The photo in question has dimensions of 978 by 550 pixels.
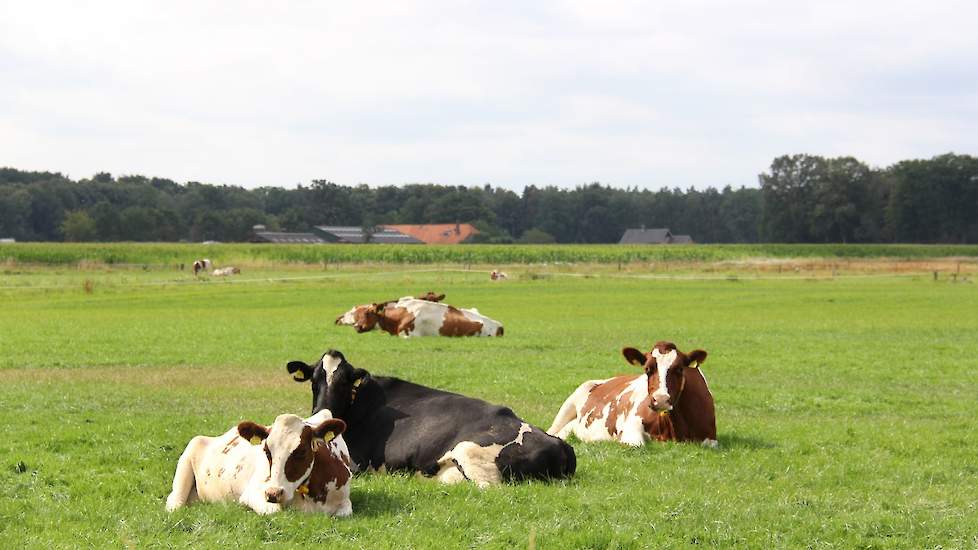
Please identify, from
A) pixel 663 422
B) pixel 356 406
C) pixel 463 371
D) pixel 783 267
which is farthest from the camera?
pixel 783 267

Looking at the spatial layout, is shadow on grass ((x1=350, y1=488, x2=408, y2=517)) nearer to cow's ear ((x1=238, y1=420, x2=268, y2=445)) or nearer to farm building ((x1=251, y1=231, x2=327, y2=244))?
cow's ear ((x1=238, y1=420, x2=268, y2=445))

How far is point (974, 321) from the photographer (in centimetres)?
3534

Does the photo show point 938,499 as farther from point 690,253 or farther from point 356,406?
point 690,253

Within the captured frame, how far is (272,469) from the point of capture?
28.8 feet

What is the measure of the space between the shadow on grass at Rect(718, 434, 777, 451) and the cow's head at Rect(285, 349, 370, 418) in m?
4.21

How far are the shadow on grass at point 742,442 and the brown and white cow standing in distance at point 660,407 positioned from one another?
0.20m

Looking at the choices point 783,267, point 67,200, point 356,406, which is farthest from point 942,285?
point 67,200

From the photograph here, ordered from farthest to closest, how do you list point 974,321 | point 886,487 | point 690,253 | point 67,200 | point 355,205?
1. point 355,205
2. point 67,200
3. point 690,253
4. point 974,321
5. point 886,487

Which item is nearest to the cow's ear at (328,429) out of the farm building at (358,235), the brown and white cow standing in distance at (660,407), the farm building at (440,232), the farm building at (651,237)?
the brown and white cow standing in distance at (660,407)

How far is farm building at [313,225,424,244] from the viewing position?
159 m

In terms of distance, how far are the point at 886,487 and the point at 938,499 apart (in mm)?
602

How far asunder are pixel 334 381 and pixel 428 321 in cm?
1888

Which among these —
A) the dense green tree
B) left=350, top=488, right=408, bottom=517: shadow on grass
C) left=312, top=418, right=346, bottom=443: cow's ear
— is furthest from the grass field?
the dense green tree

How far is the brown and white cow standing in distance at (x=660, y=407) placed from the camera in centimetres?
1284
